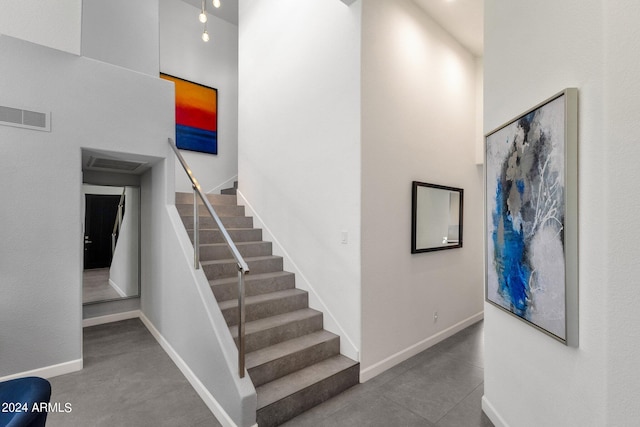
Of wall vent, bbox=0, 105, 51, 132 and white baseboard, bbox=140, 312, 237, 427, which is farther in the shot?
wall vent, bbox=0, 105, 51, 132

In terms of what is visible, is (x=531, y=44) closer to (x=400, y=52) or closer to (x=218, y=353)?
(x=400, y=52)

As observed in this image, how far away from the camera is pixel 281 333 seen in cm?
305

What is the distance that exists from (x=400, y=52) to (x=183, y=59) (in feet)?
13.5

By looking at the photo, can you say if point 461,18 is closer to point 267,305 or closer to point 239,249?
point 239,249

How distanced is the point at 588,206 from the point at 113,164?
475 centimetres

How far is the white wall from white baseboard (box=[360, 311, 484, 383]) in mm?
298

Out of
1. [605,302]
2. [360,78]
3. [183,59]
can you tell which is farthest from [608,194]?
[183,59]

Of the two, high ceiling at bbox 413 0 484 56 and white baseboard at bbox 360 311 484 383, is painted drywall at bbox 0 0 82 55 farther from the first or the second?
white baseboard at bbox 360 311 484 383

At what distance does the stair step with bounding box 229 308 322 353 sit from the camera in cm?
287

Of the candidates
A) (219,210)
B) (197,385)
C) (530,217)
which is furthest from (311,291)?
(530,217)

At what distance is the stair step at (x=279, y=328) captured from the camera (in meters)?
2.87

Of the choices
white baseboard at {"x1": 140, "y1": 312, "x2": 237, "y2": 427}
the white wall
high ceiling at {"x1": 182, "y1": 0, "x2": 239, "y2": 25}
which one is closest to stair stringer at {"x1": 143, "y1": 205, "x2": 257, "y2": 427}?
white baseboard at {"x1": 140, "y1": 312, "x2": 237, "y2": 427}

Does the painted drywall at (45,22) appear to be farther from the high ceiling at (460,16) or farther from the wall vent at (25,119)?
the high ceiling at (460,16)

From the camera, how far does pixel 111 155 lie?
3.50 m
